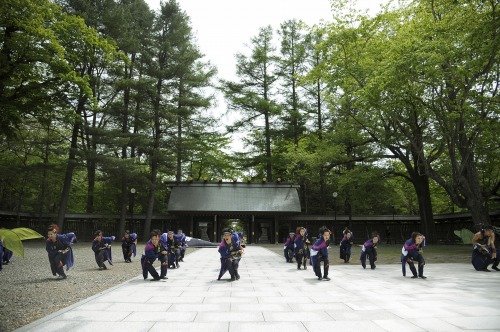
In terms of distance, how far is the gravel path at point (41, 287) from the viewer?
233 inches

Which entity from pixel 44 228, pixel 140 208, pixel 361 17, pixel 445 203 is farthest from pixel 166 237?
pixel 445 203

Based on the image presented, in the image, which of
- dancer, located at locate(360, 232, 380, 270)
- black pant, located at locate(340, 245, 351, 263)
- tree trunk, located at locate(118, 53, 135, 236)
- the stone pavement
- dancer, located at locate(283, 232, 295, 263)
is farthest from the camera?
tree trunk, located at locate(118, 53, 135, 236)

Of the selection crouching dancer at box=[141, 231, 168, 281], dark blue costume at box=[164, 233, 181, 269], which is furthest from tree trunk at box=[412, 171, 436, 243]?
crouching dancer at box=[141, 231, 168, 281]

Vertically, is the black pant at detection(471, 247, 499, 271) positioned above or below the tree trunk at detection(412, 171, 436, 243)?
below

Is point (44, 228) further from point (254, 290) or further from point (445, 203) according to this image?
point (445, 203)

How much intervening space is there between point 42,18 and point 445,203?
35770mm

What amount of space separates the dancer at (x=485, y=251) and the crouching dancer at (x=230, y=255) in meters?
7.96

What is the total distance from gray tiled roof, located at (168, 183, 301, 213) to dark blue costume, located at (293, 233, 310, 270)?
1578 cm

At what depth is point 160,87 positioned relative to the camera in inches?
1257

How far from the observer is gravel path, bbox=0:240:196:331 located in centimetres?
591

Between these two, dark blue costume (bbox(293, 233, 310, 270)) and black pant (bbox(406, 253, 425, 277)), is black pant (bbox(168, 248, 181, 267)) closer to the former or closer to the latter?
dark blue costume (bbox(293, 233, 310, 270))

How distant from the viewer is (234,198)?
100 ft

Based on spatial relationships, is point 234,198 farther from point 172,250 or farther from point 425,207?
point 172,250

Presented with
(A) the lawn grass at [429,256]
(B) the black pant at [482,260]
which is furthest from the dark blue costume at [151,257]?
(B) the black pant at [482,260]
